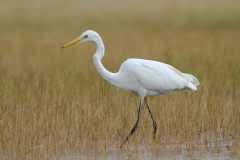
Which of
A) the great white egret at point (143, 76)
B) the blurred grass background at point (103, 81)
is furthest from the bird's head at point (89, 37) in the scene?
the blurred grass background at point (103, 81)

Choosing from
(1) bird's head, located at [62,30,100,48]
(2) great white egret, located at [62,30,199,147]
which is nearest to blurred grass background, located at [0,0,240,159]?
(2) great white egret, located at [62,30,199,147]

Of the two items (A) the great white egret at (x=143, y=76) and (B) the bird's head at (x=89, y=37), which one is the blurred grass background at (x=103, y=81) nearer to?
(A) the great white egret at (x=143, y=76)

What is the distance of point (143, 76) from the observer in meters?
9.41

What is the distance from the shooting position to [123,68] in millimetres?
9516

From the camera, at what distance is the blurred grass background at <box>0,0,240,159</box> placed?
9102mm

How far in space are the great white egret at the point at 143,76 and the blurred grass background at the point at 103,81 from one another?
423mm

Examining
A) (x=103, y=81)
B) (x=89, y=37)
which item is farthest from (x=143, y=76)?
(x=103, y=81)

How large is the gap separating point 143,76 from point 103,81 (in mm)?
2817

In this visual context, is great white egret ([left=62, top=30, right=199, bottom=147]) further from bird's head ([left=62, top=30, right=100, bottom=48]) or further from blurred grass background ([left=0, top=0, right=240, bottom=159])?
blurred grass background ([left=0, top=0, right=240, bottom=159])

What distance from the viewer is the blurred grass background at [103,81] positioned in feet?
29.9

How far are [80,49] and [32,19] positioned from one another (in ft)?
17.4

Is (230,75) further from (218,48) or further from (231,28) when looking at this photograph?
(231,28)

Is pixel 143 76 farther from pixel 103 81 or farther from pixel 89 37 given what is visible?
pixel 103 81

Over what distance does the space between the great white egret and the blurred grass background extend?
0.42 meters
